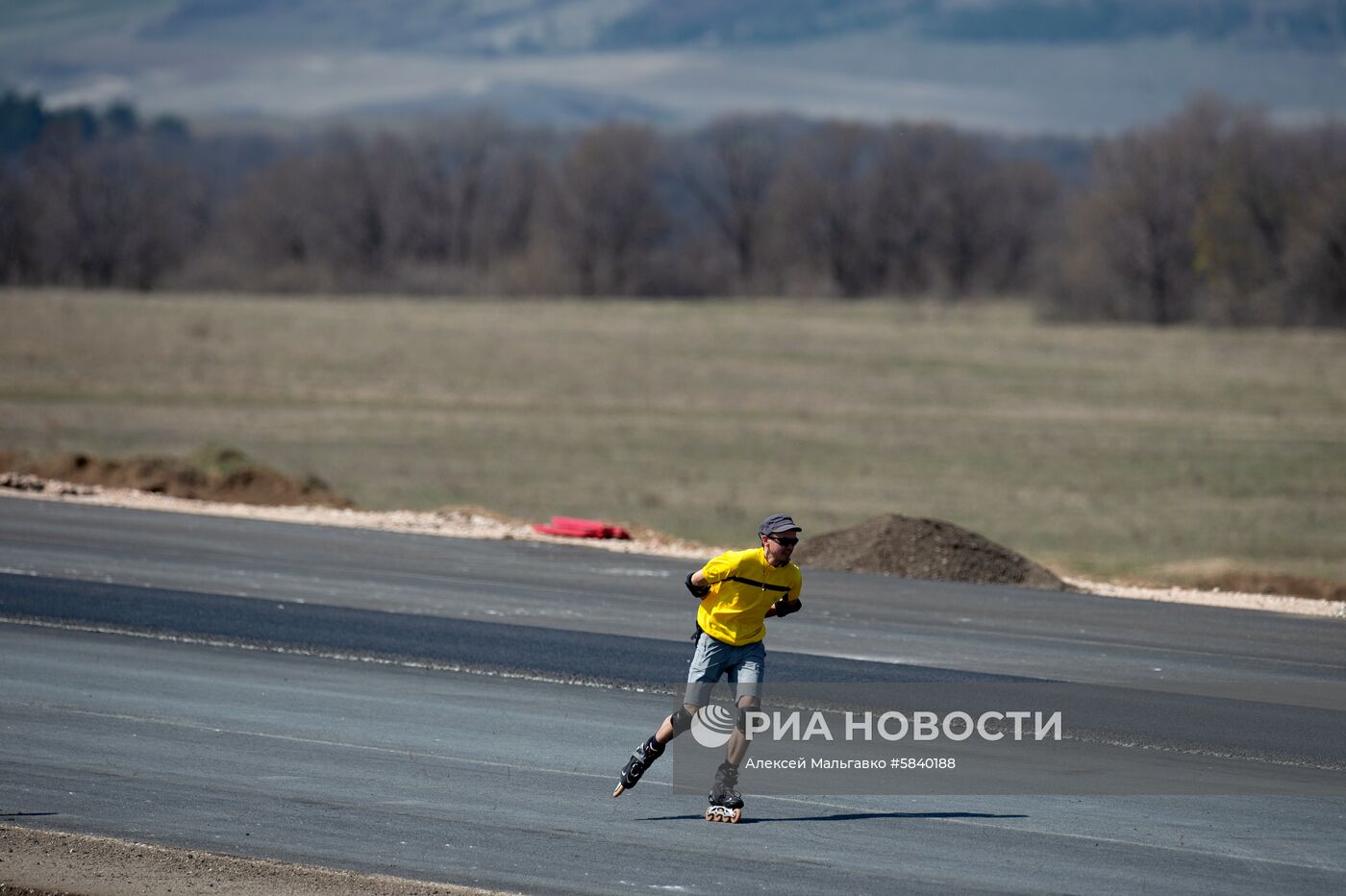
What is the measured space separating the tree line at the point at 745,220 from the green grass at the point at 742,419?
892 inches

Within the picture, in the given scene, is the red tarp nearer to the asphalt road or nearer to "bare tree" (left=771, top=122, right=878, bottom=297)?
the asphalt road

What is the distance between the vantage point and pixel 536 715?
46.0ft

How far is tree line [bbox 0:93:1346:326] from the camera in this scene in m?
104

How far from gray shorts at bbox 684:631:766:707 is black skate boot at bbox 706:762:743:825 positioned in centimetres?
A: 65

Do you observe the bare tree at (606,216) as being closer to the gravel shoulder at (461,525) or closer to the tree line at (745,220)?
the tree line at (745,220)

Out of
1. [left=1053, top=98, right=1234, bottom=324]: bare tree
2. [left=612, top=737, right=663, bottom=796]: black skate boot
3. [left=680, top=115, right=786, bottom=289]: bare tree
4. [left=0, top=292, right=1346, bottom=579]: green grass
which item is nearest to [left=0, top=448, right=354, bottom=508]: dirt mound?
[left=0, top=292, right=1346, bottom=579]: green grass

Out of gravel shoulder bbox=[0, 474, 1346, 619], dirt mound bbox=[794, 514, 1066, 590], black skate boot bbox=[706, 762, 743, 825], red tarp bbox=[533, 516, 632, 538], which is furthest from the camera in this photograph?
red tarp bbox=[533, 516, 632, 538]

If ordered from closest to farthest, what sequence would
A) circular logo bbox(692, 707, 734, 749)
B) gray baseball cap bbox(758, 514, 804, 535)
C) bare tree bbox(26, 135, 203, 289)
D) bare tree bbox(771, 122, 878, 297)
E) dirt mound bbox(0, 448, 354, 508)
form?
gray baseball cap bbox(758, 514, 804, 535) → circular logo bbox(692, 707, 734, 749) → dirt mound bbox(0, 448, 354, 508) → bare tree bbox(26, 135, 203, 289) → bare tree bbox(771, 122, 878, 297)

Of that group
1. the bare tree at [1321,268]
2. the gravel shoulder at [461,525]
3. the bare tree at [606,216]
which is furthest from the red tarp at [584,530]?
the bare tree at [606,216]

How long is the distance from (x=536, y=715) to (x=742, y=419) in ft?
115

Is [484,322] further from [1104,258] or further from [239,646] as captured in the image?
[239,646]

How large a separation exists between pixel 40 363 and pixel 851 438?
2767 centimetres

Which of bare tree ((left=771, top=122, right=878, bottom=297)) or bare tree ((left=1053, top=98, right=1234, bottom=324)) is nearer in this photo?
bare tree ((left=1053, top=98, right=1234, bottom=324))

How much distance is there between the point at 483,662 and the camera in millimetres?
16156
